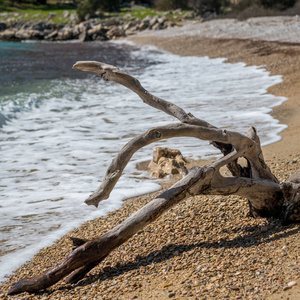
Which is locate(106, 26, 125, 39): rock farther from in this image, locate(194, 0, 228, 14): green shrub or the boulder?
the boulder

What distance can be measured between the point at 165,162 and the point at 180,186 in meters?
2.69

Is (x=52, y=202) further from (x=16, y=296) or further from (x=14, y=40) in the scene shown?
(x=14, y=40)

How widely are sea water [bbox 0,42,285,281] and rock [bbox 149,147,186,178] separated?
185mm

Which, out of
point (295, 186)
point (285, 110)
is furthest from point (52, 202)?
point (285, 110)

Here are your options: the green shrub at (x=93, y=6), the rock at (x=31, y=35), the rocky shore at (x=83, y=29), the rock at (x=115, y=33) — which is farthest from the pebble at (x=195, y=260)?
the green shrub at (x=93, y=6)

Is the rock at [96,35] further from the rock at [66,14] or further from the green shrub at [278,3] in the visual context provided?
the green shrub at [278,3]

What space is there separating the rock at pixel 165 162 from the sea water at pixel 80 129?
0.61 ft

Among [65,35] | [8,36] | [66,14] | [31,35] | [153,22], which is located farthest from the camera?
[66,14]

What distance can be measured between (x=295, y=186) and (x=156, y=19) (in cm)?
4220

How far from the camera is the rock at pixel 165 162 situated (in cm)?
602

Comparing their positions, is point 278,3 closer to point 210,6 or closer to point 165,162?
point 210,6

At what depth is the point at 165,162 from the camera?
20.0 feet

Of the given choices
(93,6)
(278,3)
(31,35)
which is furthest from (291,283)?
(93,6)

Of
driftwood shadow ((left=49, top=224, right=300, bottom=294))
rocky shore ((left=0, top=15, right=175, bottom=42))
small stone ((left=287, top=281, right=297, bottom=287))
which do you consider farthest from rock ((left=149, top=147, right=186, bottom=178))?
rocky shore ((left=0, top=15, right=175, bottom=42))
